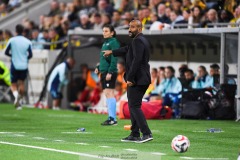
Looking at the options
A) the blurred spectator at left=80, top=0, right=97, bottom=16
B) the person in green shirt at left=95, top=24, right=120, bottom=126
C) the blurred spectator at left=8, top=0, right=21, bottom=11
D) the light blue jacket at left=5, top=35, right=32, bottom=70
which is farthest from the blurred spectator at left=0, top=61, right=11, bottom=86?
the person in green shirt at left=95, top=24, right=120, bottom=126

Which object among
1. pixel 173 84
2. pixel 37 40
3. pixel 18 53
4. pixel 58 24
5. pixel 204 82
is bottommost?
pixel 173 84

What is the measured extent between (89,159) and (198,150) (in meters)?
2.61

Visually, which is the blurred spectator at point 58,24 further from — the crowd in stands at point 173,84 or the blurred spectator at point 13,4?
the blurred spectator at point 13,4

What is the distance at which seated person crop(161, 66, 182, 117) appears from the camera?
23.9 meters

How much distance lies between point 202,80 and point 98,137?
828 cm

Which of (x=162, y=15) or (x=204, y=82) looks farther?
(x=162, y=15)

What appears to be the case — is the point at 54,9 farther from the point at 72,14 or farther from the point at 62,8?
the point at 72,14

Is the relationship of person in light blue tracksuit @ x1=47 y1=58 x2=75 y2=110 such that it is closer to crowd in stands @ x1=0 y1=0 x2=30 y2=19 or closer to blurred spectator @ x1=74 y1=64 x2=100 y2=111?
blurred spectator @ x1=74 y1=64 x2=100 y2=111

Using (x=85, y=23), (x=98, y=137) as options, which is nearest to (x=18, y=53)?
(x=85, y=23)

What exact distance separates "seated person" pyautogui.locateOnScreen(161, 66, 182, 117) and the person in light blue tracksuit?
14.1ft

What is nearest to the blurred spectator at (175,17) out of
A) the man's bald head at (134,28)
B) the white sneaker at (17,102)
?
the white sneaker at (17,102)

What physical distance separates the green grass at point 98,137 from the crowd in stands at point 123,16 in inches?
139

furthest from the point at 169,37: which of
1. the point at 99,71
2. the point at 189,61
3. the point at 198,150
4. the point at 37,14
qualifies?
the point at 198,150

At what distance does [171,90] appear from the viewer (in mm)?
24516
